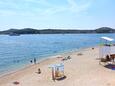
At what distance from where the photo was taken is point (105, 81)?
66.1ft

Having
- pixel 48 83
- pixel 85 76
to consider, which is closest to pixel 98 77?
pixel 85 76

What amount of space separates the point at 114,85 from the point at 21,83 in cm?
879

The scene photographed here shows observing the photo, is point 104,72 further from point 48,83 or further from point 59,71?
point 48,83

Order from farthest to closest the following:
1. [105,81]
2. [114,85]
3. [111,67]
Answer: [111,67]
[105,81]
[114,85]

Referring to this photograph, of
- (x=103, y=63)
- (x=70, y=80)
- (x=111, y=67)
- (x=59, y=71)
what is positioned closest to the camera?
(x=70, y=80)

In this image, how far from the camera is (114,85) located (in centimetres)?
1827

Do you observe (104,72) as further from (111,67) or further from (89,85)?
(89,85)

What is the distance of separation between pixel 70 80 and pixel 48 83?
2.14 m

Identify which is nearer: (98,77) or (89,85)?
(89,85)

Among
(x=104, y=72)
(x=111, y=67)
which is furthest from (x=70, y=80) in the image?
(x=111, y=67)

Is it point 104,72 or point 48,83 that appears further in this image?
point 104,72

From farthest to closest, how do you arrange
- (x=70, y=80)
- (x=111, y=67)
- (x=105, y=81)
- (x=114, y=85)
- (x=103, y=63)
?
(x=103, y=63) < (x=111, y=67) < (x=70, y=80) < (x=105, y=81) < (x=114, y=85)

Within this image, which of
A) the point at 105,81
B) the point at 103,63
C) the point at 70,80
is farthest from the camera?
the point at 103,63

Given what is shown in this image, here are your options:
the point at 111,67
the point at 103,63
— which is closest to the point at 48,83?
the point at 111,67
